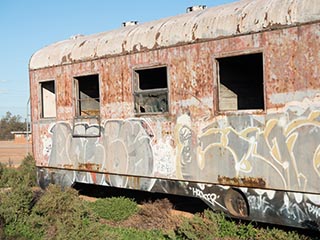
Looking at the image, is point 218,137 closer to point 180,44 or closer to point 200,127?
point 200,127

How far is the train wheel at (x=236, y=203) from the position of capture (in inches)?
298

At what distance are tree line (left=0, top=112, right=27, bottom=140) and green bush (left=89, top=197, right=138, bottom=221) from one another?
57170mm

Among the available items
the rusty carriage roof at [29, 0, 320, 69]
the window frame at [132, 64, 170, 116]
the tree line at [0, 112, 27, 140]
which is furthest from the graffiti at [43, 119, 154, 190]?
the tree line at [0, 112, 27, 140]

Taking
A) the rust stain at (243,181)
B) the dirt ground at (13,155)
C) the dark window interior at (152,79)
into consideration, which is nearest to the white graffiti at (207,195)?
the rust stain at (243,181)

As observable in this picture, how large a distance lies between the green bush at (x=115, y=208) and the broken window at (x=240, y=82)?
2.74m

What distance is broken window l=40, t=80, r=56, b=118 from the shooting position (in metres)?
12.0

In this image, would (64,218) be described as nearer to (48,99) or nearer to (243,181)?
(243,181)

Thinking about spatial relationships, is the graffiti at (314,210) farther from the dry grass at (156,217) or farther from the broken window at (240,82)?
the dry grass at (156,217)

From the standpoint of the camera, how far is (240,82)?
858 centimetres

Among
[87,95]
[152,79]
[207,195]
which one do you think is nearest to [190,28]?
[152,79]

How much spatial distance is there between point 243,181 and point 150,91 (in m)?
2.41

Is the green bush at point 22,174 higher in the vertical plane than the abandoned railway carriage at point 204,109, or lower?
lower

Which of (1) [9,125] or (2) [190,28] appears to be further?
(1) [9,125]

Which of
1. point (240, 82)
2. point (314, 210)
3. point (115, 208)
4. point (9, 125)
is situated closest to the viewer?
point (314, 210)
